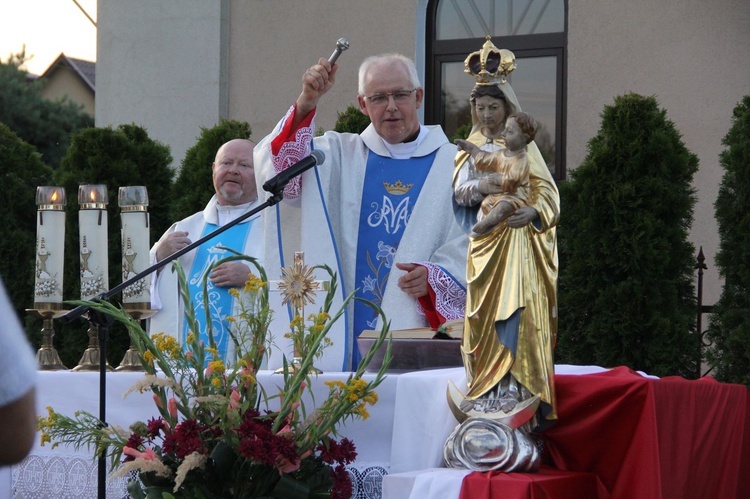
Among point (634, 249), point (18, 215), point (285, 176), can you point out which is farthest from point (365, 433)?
point (18, 215)

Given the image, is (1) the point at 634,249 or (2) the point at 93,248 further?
(1) the point at 634,249

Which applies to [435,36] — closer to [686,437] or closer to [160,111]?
[160,111]

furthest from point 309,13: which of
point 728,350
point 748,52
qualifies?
point 728,350

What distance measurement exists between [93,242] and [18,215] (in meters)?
4.14

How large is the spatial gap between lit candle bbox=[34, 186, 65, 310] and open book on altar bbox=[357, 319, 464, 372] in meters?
1.22

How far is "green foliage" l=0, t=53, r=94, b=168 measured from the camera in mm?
26031

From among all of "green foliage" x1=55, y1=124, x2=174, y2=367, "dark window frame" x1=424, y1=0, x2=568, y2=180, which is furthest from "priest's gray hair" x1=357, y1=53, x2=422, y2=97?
"dark window frame" x1=424, y1=0, x2=568, y2=180

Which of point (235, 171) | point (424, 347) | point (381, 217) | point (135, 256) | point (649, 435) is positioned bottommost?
point (649, 435)

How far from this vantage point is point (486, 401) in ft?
10.9

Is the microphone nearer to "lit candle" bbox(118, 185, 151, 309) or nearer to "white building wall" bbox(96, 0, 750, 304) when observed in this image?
"lit candle" bbox(118, 185, 151, 309)

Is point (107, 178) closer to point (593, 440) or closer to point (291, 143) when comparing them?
point (291, 143)

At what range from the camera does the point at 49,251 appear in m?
4.38

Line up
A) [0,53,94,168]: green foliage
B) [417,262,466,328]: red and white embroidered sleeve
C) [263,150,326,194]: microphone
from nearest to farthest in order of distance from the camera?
[263,150,326,194]: microphone
[417,262,466,328]: red and white embroidered sleeve
[0,53,94,168]: green foliage

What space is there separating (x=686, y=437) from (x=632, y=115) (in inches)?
108
